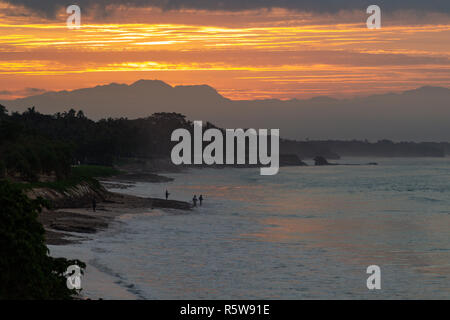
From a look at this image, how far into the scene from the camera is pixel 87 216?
54.5 meters

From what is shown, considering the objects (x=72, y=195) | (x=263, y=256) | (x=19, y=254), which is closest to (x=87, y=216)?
(x=72, y=195)

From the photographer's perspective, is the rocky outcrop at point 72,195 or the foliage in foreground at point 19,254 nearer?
the foliage in foreground at point 19,254

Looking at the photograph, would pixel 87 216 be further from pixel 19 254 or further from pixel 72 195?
pixel 19 254

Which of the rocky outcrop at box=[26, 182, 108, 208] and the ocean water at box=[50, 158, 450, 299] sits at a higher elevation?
the rocky outcrop at box=[26, 182, 108, 208]

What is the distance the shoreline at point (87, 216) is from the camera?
42.0 meters

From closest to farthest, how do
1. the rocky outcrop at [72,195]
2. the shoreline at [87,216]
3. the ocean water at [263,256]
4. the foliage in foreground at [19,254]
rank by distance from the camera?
1. the foliage in foreground at [19,254]
2. the ocean water at [263,256]
3. the shoreline at [87,216]
4. the rocky outcrop at [72,195]

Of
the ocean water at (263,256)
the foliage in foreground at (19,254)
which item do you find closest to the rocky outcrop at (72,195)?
the ocean water at (263,256)

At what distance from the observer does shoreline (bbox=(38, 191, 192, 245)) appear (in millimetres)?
41963

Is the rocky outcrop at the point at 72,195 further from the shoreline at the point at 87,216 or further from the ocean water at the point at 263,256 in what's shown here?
the ocean water at the point at 263,256

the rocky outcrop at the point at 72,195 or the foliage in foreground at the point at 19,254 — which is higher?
the rocky outcrop at the point at 72,195

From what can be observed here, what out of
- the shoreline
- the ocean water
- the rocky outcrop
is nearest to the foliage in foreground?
the ocean water

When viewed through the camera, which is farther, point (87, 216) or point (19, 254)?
point (87, 216)

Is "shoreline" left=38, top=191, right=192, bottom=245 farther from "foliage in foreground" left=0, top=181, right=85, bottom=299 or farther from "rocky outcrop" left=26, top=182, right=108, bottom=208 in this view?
"foliage in foreground" left=0, top=181, right=85, bottom=299
